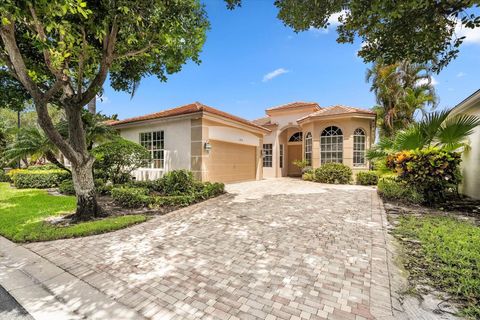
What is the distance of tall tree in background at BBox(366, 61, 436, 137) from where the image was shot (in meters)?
19.5

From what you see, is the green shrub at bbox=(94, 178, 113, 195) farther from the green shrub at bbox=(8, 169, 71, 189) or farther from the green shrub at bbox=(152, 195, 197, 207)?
the green shrub at bbox=(8, 169, 71, 189)

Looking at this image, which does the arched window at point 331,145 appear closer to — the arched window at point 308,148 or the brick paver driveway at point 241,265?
the arched window at point 308,148

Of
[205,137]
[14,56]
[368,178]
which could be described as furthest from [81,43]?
[368,178]

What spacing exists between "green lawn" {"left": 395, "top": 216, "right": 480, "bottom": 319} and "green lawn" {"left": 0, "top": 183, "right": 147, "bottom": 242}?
243 inches

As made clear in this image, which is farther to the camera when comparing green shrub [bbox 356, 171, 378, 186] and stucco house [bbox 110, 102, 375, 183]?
green shrub [bbox 356, 171, 378, 186]

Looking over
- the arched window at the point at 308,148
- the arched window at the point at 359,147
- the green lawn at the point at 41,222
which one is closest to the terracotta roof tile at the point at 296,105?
the arched window at the point at 308,148

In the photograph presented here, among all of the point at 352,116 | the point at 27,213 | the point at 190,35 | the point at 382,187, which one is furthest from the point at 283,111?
the point at 27,213

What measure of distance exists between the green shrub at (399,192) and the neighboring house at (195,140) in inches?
316

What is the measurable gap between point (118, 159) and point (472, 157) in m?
14.7

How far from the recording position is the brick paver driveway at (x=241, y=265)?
109 inches

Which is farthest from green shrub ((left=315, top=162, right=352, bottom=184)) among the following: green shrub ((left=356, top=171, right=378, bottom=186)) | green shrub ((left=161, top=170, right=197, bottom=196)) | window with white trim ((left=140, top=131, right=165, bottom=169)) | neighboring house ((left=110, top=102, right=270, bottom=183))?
window with white trim ((left=140, top=131, right=165, bottom=169))

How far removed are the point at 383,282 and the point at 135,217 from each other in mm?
5867

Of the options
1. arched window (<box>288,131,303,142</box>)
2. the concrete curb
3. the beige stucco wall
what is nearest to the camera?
the concrete curb

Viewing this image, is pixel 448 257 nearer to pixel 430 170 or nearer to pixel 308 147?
pixel 430 170
